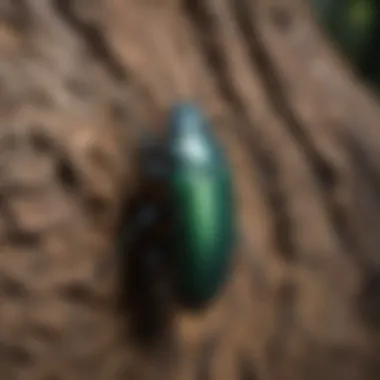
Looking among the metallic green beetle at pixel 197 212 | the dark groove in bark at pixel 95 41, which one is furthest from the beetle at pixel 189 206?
the dark groove in bark at pixel 95 41

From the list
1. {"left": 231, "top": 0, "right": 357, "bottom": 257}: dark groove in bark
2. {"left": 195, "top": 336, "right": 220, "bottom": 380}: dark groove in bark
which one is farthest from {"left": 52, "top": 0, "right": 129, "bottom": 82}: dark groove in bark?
{"left": 195, "top": 336, "right": 220, "bottom": 380}: dark groove in bark

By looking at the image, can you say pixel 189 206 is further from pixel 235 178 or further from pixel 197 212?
pixel 235 178

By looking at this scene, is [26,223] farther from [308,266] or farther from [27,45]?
[308,266]

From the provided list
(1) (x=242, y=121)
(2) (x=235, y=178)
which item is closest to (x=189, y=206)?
(2) (x=235, y=178)

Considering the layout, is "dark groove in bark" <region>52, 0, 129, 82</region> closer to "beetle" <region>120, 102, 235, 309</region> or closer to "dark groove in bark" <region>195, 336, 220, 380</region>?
"beetle" <region>120, 102, 235, 309</region>

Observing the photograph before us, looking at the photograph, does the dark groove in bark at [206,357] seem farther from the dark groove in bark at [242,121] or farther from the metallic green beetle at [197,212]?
the dark groove in bark at [242,121]

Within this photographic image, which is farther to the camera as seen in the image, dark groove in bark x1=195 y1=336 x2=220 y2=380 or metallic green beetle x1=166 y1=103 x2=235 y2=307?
dark groove in bark x1=195 y1=336 x2=220 y2=380

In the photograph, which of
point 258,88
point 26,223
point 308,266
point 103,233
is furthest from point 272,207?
point 26,223
